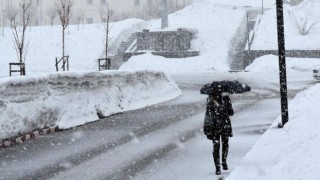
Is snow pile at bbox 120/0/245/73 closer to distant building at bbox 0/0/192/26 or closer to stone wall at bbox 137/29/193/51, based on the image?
stone wall at bbox 137/29/193/51

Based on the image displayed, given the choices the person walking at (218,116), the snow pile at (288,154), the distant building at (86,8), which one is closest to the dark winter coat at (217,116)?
the person walking at (218,116)

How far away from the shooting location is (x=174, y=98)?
21.1 metres

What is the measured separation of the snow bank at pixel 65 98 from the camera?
36.7 ft

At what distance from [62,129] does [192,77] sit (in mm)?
20951

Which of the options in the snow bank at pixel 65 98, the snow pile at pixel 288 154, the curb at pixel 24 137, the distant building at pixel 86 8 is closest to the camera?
the snow pile at pixel 288 154

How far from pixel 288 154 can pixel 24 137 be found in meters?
6.13

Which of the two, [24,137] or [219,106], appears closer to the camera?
[219,106]

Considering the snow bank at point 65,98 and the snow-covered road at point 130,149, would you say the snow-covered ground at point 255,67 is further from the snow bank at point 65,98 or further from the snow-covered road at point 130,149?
the snow bank at point 65,98

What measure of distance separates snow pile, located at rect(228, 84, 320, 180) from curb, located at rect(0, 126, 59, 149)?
17.1 feet

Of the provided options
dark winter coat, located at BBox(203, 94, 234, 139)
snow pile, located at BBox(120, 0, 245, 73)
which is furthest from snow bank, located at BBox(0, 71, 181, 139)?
snow pile, located at BBox(120, 0, 245, 73)

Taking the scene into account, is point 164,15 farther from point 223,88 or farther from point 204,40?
point 223,88

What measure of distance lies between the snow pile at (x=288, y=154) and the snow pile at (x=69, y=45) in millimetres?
33937

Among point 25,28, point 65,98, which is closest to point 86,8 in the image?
point 25,28

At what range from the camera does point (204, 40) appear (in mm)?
46781
